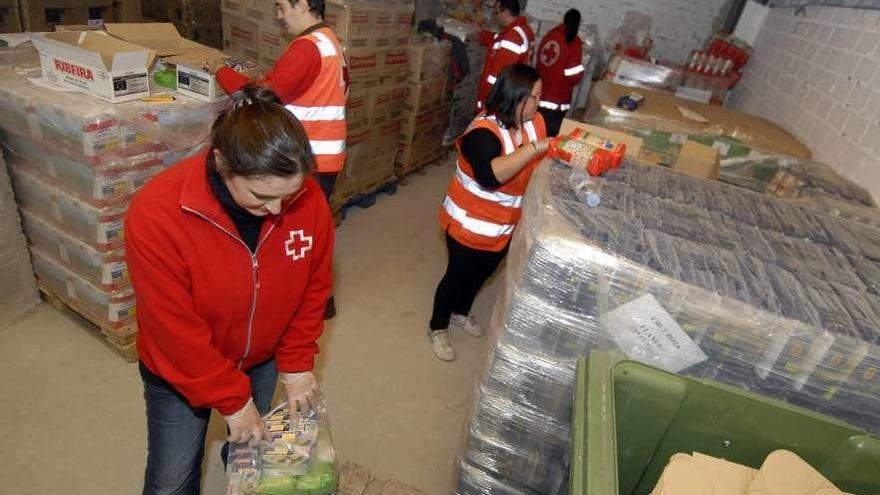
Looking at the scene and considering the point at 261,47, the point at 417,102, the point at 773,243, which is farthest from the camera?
the point at 417,102

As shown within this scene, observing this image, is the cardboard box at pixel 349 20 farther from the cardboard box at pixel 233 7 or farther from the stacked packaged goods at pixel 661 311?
the stacked packaged goods at pixel 661 311

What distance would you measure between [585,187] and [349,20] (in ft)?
7.37

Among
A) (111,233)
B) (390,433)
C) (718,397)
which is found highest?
(718,397)

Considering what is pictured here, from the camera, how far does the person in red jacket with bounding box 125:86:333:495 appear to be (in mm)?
1099

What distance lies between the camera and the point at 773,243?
1643mm

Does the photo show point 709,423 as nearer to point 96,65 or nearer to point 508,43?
point 96,65

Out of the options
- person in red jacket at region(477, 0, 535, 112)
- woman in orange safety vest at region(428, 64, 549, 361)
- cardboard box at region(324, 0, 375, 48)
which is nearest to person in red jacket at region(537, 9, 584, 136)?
person in red jacket at region(477, 0, 535, 112)

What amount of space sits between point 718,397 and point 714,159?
1678mm

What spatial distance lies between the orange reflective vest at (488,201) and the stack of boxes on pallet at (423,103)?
225cm

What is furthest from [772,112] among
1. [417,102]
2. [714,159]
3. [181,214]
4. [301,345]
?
[181,214]

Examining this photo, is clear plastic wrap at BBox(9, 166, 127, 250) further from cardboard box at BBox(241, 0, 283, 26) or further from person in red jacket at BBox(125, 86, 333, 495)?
cardboard box at BBox(241, 0, 283, 26)

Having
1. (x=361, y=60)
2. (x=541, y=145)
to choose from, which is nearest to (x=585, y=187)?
(x=541, y=145)

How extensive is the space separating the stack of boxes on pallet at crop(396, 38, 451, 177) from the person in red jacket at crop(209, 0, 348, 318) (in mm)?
1857

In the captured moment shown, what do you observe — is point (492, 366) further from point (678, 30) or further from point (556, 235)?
point (678, 30)
